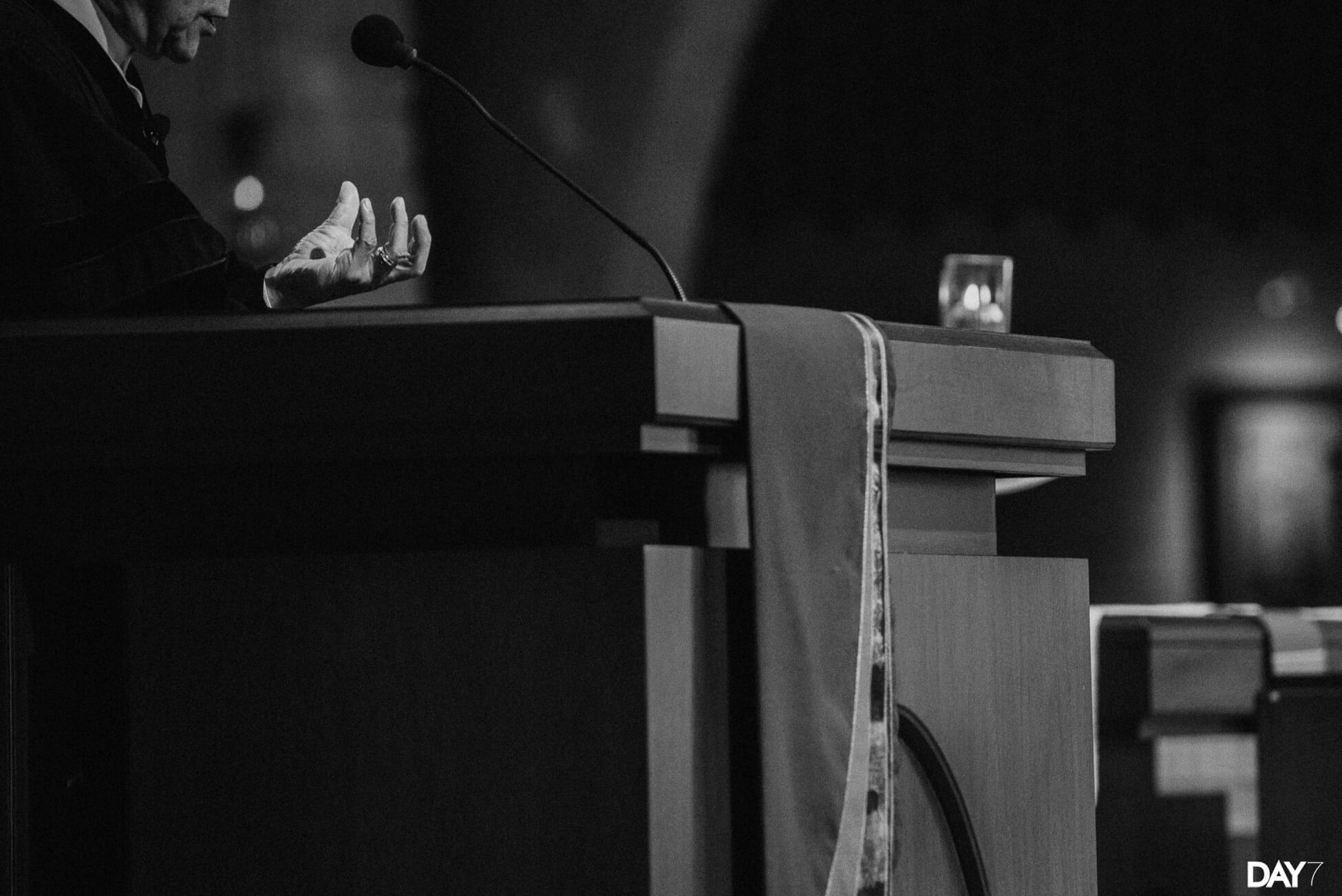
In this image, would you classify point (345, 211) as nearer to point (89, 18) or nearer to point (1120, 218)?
point (89, 18)

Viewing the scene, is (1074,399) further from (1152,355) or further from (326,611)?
(1152,355)

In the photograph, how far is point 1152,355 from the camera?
815 centimetres

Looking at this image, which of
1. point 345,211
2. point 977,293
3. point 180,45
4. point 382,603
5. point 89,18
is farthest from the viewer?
point 977,293

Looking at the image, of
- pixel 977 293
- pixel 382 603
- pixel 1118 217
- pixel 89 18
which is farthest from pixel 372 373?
pixel 1118 217

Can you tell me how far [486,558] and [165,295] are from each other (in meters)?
0.35

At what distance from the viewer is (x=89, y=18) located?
4.66 ft

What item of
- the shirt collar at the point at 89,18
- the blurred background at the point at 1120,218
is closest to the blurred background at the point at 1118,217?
the blurred background at the point at 1120,218

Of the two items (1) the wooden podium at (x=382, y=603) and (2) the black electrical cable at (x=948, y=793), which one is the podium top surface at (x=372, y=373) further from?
(2) the black electrical cable at (x=948, y=793)

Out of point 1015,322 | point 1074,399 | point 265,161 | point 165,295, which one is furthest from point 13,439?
point 1015,322

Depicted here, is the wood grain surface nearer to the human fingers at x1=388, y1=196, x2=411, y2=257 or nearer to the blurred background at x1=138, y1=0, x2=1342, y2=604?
the human fingers at x1=388, y1=196, x2=411, y2=257

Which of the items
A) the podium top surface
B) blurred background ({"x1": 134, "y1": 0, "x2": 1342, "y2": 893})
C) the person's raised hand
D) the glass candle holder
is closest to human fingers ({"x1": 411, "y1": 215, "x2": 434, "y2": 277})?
the person's raised hand

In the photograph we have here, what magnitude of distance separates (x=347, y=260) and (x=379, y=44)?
0.90 feet

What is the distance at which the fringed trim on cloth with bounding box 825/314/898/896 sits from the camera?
100 centimetres

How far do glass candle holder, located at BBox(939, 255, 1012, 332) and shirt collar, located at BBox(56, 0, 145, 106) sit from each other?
3.28 feet
